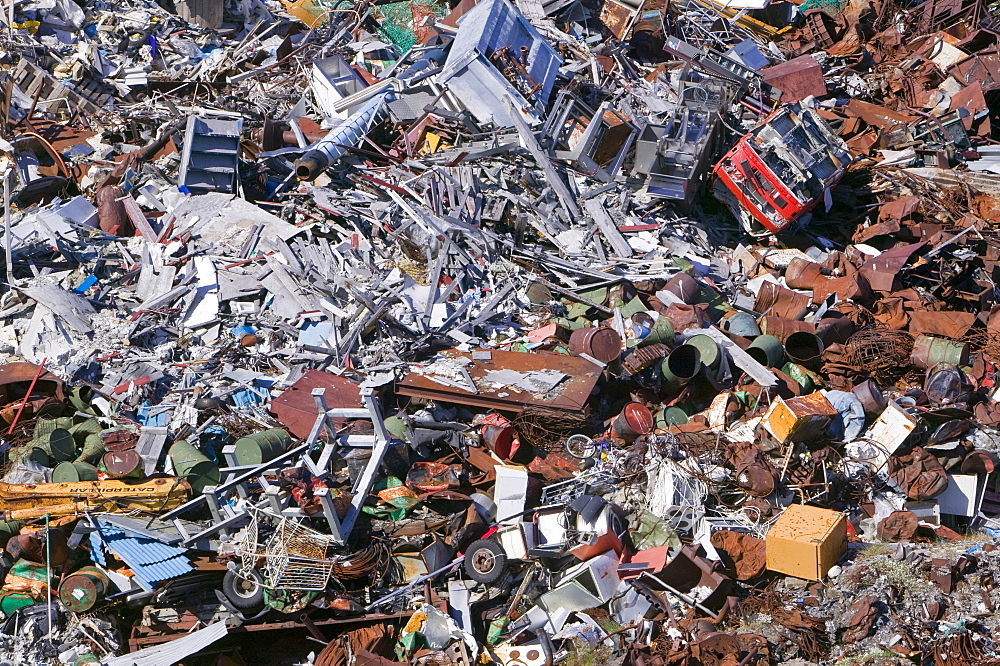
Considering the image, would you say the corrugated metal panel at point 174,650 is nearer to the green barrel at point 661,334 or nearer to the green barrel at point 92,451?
the green barrel at point 92,451

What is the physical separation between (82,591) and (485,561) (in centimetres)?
371

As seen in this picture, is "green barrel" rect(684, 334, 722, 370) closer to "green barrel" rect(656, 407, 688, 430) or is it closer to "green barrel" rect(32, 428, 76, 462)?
"green barrel" rect(656, 407, 688, 430)

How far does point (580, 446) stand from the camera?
35.6 feet

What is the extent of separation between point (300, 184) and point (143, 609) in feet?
22.6

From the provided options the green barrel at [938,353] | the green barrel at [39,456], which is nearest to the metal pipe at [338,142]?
the green barrel at [39,456]

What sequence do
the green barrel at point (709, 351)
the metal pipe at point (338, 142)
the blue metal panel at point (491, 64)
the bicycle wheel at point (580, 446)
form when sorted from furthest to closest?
1. the blue metal panel at point (491, 64)
2. the metal pipe at point (338, 142)
3. the green barrel at point (709, 351)
4. the bicycle wheel at point (580, 446)

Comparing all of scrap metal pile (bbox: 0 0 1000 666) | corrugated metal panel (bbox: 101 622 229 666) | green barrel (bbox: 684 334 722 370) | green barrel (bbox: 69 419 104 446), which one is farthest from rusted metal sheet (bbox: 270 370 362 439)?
green barrel (bbox: 684 334 722 370)

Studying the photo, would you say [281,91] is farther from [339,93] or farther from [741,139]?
[741,139]

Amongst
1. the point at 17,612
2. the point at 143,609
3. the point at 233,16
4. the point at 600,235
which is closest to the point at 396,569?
the point at 143,609

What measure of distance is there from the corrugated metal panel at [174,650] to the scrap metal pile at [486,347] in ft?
0.11

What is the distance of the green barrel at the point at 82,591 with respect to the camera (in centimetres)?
870

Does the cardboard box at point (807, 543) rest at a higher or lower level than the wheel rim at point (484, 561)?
higher

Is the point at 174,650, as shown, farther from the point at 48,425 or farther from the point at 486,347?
the point at 486,347

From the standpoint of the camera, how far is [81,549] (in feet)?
30.2
